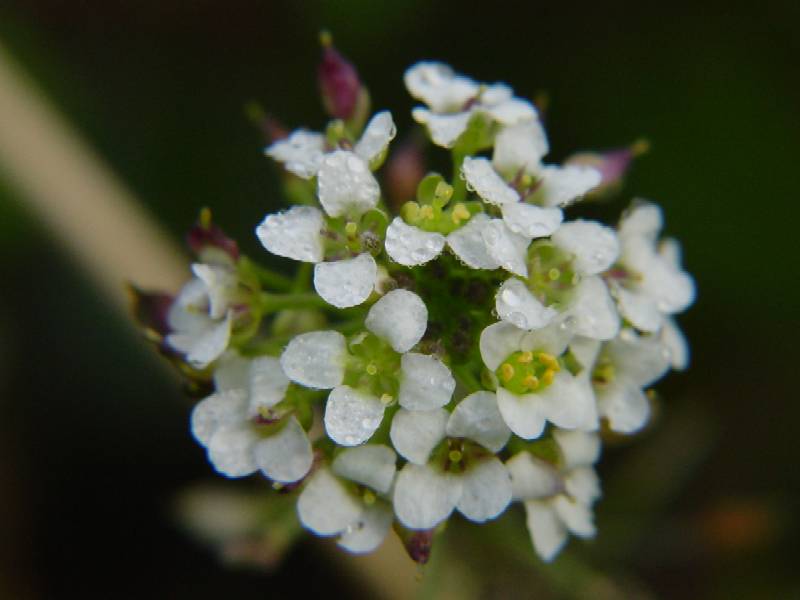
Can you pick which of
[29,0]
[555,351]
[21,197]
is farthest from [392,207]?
[29,0]

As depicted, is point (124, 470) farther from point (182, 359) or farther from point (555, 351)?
point (555, 351)

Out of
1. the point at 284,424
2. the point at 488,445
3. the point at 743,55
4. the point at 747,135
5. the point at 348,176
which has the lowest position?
the point at 284,424

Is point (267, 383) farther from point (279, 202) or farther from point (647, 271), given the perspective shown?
point (279, 202)

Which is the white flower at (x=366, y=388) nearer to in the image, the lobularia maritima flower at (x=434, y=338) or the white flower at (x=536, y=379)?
the lobularia maritima flower at (x=434, y=338)

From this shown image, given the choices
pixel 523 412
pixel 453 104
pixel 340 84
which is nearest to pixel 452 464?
pixel 523 412

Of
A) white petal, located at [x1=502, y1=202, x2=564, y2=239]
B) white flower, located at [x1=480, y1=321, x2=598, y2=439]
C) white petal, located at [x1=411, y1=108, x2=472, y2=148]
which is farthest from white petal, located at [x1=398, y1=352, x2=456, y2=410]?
white petal, located at [x1=411, y1=108, x2=472, y2=148]

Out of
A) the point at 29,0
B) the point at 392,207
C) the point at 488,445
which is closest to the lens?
the point at 488,445

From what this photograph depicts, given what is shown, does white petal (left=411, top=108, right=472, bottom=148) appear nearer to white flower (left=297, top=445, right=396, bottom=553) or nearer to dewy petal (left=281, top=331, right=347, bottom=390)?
dewy petal (left=281, top=331, right=347, bottom=390)

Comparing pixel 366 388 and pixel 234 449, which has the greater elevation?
pixel 366 388
